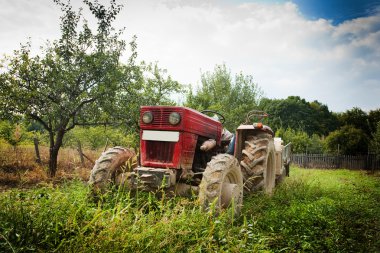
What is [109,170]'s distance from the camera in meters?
4.36

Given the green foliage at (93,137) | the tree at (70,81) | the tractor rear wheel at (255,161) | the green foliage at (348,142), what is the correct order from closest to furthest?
the tractor rear wheel at (255,161) < the tree at (70,81) < the green foliage at (93,137) < the green foliage at (348,142)

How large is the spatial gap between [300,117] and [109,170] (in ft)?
151

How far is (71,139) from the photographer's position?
19.8 meters

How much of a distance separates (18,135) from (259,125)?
9609 millimetres

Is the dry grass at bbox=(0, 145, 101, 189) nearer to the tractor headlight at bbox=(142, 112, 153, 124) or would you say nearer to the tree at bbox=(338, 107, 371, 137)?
the tractor headlight at bbox=(142, 112, 153, 124)

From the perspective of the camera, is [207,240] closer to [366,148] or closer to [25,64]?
[25,64]

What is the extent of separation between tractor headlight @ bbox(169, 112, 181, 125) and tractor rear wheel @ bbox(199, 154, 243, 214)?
786 millimetres

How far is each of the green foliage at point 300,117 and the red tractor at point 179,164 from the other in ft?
136

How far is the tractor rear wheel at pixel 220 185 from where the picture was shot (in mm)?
3641

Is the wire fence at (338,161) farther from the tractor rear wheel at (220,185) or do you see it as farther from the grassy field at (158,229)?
the tractor rear wheel at (220,185)

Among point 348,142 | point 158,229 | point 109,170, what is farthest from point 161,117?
point 348,142

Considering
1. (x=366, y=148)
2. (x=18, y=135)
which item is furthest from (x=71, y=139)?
(x=366, y=148)

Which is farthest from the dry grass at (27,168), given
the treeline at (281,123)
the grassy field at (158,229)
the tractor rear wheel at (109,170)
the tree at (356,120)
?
the tree at (356,120)

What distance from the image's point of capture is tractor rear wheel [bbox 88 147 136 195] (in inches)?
167
